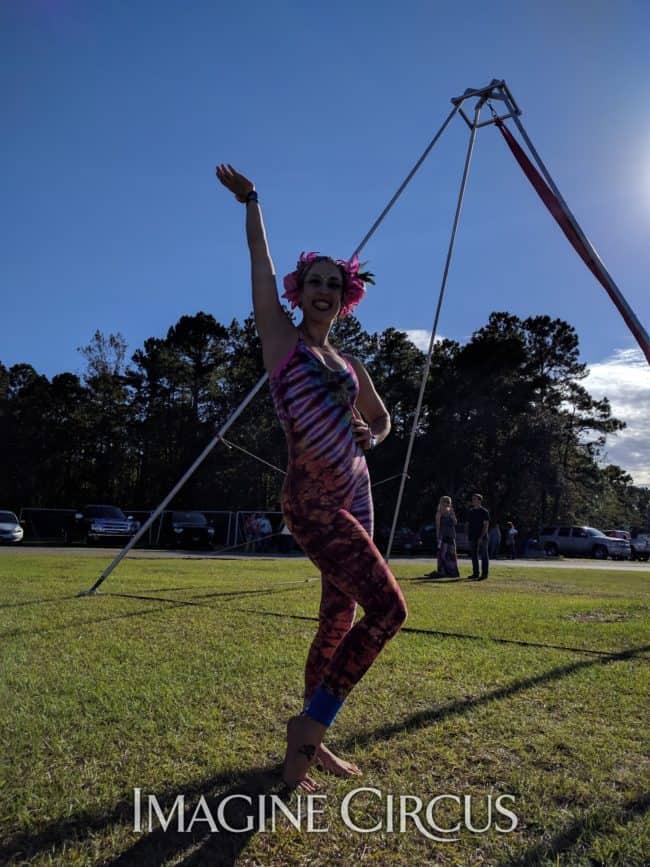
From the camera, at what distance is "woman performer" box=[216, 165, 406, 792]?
2.14 m

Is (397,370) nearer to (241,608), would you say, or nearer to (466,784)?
(241,608)

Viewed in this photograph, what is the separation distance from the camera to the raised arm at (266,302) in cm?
240

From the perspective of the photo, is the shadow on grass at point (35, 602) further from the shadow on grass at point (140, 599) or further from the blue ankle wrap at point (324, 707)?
the blue ankle wrap at point (324, 707)

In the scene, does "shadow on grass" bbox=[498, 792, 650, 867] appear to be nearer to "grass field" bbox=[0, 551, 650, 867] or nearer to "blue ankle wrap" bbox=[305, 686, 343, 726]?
"grass field" bbox=[0, 551, 650, 867]

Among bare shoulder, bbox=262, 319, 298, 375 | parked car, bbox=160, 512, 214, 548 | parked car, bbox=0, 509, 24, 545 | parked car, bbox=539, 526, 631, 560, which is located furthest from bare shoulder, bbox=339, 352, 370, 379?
parked car, bbox=539, 526, 631, 560

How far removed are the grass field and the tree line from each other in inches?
1324

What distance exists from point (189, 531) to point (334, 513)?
81.7ft

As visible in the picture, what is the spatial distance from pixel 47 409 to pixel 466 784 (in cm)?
4785

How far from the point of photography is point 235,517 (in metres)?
29.2

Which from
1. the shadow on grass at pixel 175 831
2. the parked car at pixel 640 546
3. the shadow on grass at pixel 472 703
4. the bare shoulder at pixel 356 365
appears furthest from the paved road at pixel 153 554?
the parked car at pixel 640 546

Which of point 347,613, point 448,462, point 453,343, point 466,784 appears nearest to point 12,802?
point 347,613

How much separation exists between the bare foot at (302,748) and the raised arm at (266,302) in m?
1.20

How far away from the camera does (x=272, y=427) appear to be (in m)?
40.2

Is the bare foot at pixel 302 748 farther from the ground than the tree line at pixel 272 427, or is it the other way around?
the tree line at pixel 272 427
